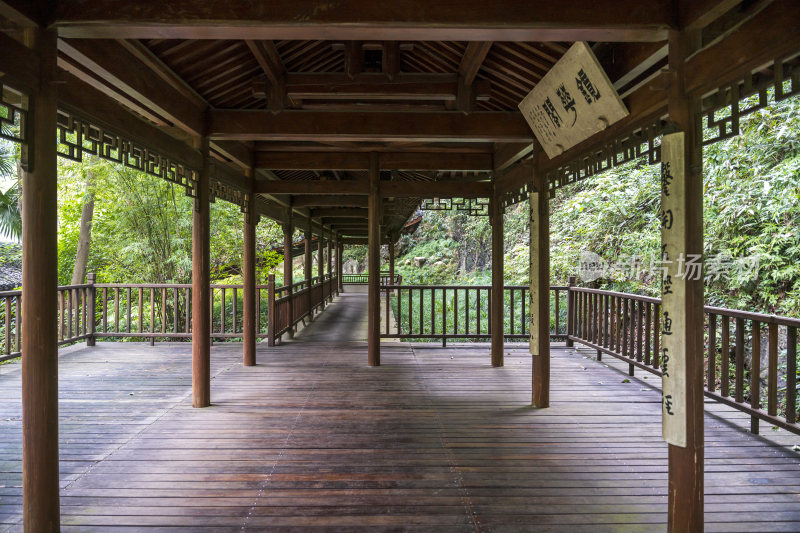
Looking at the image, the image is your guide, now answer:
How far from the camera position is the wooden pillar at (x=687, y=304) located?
2.15 metres

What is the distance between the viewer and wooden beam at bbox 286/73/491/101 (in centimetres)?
362

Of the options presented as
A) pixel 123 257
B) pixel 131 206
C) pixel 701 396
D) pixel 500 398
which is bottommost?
pixel 500 398

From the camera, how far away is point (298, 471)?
2891 mm

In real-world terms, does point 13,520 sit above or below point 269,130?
below

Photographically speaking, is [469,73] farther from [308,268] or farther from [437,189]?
[308,268]

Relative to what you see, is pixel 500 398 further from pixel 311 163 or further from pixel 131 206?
pixel 131 206

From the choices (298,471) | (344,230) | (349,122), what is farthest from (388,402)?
(344,230)

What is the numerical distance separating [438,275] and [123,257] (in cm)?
1345

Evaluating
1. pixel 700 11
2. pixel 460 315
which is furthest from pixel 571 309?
pixel 460 315

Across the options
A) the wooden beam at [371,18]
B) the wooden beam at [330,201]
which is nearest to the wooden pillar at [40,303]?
the wooden beam at [371,18]

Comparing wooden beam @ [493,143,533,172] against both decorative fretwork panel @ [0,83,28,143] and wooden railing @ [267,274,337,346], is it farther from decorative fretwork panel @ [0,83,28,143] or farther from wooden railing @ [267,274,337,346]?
decorative fretwork panel @ [0,83,28,143]

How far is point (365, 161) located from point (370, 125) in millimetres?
1835

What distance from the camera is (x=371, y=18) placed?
2.24 m

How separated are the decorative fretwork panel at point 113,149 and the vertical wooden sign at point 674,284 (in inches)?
115
